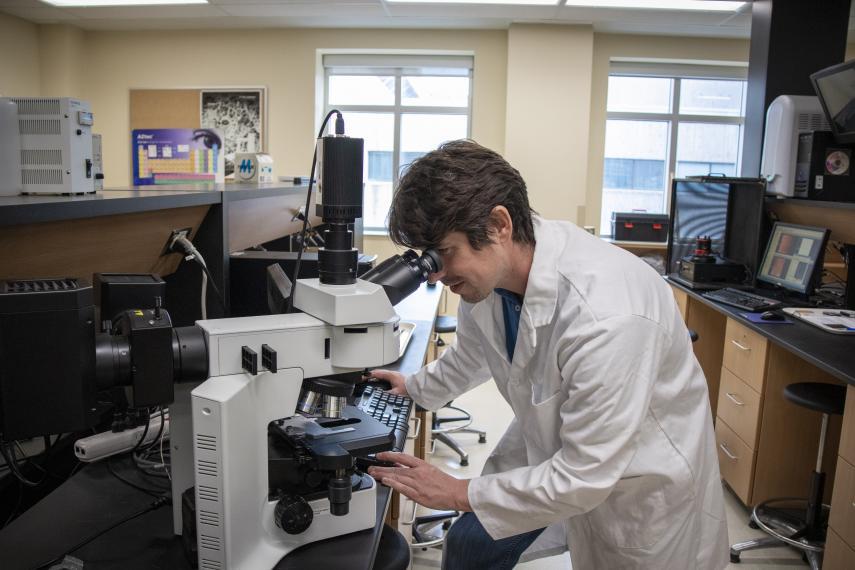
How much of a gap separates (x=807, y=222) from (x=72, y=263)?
3383mm

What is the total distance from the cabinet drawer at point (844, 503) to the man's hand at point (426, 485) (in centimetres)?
142

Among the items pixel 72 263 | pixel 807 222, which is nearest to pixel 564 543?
pixel 72 263

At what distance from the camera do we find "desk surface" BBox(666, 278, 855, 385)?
198 centimetres

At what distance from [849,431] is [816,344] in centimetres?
40

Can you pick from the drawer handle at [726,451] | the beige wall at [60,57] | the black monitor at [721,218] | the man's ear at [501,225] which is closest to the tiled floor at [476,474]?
the drawer handle at [726,451]

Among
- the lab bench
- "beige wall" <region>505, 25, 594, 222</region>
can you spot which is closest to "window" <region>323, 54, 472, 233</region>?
"beige wall" <region>505, 25, 594, 222</region>

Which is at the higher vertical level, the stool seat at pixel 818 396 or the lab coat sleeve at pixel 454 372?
the lab coat sleeve at pixel 454 372

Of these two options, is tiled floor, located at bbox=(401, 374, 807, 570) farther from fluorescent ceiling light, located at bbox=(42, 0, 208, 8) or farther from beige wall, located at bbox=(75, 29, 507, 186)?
fluorescent ceiling light, located at bbox=(42, 0, 208, 8)

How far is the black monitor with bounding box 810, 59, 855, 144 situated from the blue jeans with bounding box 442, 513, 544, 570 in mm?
2643

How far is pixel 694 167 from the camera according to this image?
616cm

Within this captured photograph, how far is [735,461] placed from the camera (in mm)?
2756

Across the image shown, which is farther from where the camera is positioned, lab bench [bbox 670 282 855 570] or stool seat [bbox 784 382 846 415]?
lab bench [bbox 670 282 855 570]

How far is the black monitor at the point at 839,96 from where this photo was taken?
2943mm

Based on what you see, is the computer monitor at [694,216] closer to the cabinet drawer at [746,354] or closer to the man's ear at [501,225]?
the cabinet drawer at [746,354]
